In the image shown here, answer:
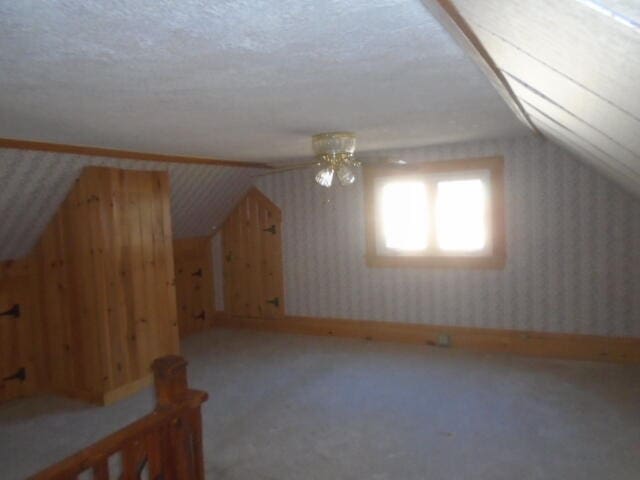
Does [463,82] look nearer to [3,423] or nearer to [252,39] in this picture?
[252,39]

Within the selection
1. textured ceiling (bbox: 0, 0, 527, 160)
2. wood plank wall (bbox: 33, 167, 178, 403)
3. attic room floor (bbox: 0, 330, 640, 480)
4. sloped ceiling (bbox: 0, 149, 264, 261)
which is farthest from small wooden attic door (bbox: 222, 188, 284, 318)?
textured ceiling (bbox: 0, 0, 527, 160)

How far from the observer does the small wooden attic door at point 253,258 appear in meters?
5.93

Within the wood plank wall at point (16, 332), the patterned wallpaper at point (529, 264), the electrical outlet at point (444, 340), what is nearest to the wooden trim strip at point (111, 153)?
the patterned wallpaper at point (529, 264)

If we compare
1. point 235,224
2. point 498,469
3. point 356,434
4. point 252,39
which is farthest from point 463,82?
point 235,224

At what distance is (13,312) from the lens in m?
4.13

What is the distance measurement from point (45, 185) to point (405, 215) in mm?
3379

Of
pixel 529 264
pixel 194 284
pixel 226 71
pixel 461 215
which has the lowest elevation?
pixel 194 284

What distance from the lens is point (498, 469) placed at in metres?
2.71

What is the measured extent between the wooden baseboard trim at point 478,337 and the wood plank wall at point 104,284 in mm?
1846

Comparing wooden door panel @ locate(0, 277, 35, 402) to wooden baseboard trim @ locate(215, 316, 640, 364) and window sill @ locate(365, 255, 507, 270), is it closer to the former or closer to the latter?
wooden baseboard trim @ locate(215, 316, 640, 364)

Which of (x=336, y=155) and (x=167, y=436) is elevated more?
(x=336, y=155)

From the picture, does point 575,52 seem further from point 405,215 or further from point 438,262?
point 405,215

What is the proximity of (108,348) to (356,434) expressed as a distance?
212 centimetres

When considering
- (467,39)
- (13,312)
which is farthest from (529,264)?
(13,312)
